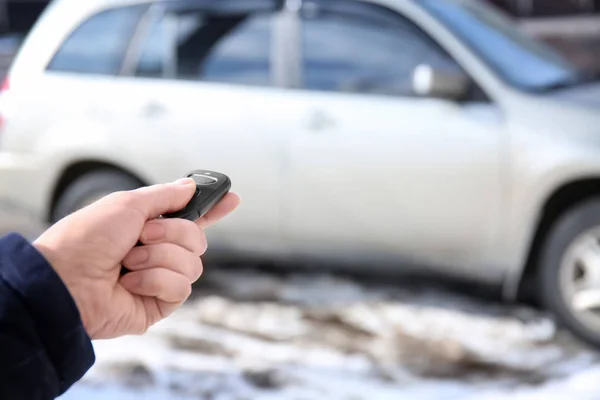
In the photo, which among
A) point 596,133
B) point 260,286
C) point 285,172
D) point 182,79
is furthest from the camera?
point 260,286

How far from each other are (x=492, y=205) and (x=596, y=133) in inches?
19.5

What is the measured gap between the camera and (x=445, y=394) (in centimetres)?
276

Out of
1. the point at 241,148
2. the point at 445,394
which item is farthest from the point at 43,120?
the point at 445,394

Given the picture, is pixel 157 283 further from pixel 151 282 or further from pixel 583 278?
pixel 583 278

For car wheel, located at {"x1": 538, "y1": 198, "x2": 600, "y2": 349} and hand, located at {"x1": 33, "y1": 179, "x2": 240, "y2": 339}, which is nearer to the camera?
hand, located at {"x1": 33, "y1": 179, "x2": 240, "y2": 339}

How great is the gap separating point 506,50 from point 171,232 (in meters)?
2.72

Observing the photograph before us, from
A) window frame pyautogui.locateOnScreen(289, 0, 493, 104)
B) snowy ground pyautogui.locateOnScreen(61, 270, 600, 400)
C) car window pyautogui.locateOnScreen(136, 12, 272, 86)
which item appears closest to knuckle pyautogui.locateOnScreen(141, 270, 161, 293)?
snowy ground pyautogui.locateOnScreen(61, 270, 600, 400)

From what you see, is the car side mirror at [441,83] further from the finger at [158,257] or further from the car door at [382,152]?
the finger at [158,257]

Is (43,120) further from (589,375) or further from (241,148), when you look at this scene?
(589,375)

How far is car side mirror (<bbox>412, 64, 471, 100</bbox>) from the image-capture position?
3.21 metres

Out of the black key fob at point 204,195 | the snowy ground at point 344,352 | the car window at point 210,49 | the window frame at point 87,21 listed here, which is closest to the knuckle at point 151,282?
the black key fob at point 204,195

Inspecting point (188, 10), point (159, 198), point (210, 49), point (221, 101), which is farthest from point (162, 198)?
point (188, 10)

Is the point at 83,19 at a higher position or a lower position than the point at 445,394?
higher

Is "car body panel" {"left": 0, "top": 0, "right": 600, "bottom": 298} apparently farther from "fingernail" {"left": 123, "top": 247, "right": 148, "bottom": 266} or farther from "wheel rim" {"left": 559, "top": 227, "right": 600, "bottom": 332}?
"fingernail" {"left": 123, "top": 247, "right": 148, "bottom": 266}
